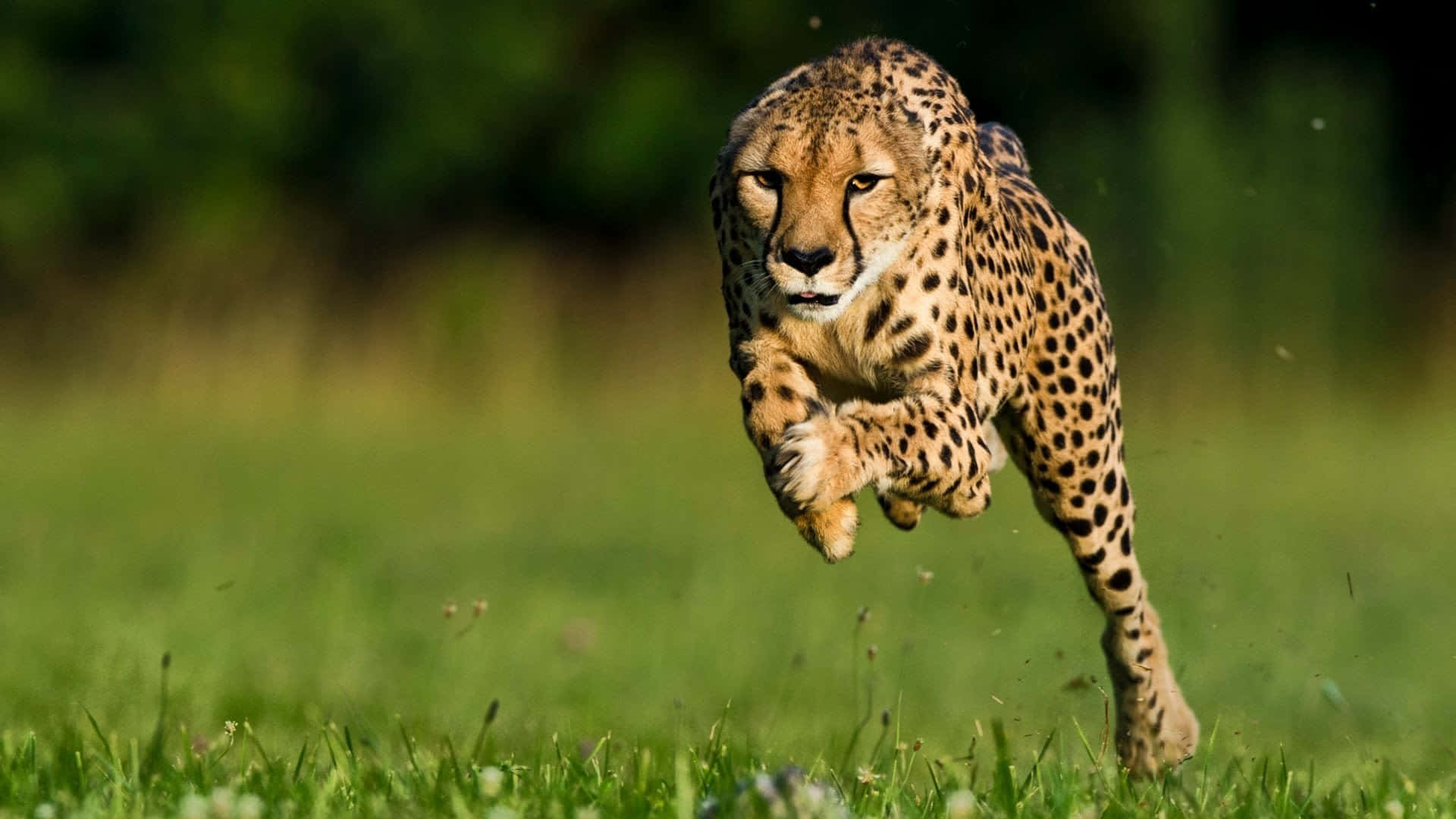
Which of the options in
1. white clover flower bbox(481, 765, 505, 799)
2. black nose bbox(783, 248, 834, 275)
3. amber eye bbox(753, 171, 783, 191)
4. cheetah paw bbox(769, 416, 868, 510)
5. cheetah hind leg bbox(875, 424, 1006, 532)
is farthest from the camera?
cheetah hind leg bbox(875, 424, 1006, 532)

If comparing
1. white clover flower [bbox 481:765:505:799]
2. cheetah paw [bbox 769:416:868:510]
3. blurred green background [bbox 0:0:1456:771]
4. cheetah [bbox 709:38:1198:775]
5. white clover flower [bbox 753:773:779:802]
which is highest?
cheetah [bbox 709:38:1198:775]

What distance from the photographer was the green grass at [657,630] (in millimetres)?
3467

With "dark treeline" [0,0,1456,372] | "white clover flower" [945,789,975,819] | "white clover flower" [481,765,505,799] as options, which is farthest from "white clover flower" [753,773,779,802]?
"dark treeline" [0,0,1456,372]

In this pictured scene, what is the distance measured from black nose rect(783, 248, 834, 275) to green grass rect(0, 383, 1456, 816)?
0.71m

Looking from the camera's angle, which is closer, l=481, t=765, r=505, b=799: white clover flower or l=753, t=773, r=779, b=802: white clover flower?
l=753, t=773, r=779, b=802: white clover flower

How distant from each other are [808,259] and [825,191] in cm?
18

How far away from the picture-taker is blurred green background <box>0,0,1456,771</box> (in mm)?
7156

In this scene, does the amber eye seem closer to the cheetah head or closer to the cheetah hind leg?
the cheetah head

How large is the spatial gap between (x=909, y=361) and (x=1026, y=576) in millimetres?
5854

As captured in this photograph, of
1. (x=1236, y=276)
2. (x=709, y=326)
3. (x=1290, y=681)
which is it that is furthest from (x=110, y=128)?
(x=1290, y=681)

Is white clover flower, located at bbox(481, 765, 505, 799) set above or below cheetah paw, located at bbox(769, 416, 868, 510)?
below

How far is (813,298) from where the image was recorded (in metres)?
3.48

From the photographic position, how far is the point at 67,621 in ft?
24.3

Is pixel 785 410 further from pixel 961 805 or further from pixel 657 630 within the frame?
pixel 657 630
